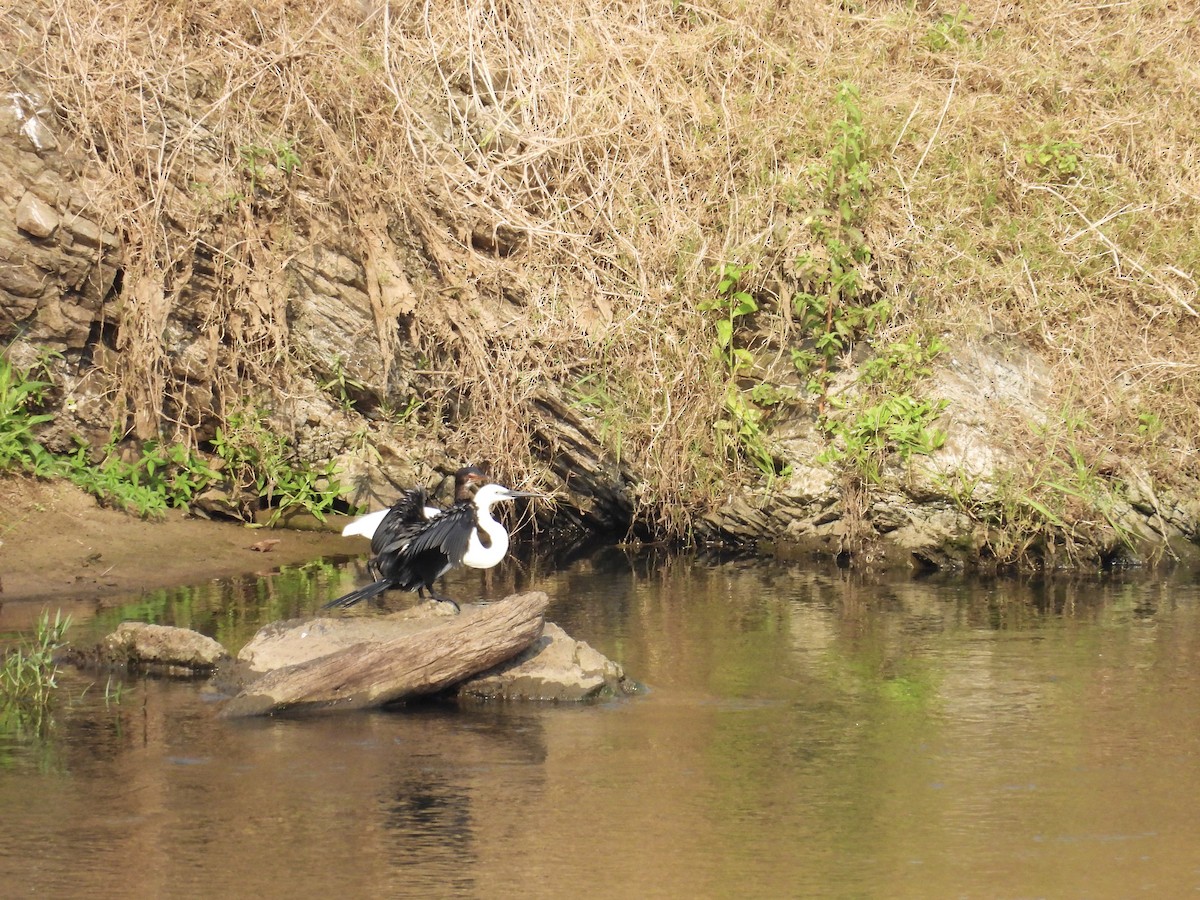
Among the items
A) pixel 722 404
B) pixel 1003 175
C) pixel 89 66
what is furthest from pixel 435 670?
pixel 1003 175

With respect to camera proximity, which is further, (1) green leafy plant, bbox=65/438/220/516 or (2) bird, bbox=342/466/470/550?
(1) green leafy plant, bbox=65/438/220/516

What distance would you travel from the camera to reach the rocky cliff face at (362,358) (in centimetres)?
945

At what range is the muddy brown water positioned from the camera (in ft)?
14.0

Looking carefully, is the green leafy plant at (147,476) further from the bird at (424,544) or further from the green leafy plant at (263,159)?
the bird at (424,544)

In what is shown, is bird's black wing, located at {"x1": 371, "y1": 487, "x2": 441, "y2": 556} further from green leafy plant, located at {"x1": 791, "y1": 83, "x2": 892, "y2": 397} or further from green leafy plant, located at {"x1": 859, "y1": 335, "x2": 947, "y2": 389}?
green leafy plant, located at {"x1": 859, "y1": 335, "x2": 947, "y2": 389}

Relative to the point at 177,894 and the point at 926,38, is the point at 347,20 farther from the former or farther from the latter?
the point at 177,894

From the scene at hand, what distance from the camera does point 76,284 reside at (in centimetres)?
955

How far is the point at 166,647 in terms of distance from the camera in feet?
21.3

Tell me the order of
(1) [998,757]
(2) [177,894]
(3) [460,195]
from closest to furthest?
(2) [177,894] < (1) [998,757] < (3) [460,195]

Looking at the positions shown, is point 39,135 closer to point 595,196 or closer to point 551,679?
point 595,196

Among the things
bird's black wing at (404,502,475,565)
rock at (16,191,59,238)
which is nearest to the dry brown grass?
rock at (16,191,59,238)

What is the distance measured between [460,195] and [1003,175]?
3982mm

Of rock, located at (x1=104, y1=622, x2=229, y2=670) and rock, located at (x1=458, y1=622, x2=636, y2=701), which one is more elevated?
rock, located at (x1=104, y1=622, x2=229, y2=670)

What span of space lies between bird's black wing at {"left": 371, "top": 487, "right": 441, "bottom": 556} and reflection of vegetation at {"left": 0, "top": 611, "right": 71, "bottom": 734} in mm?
1454
